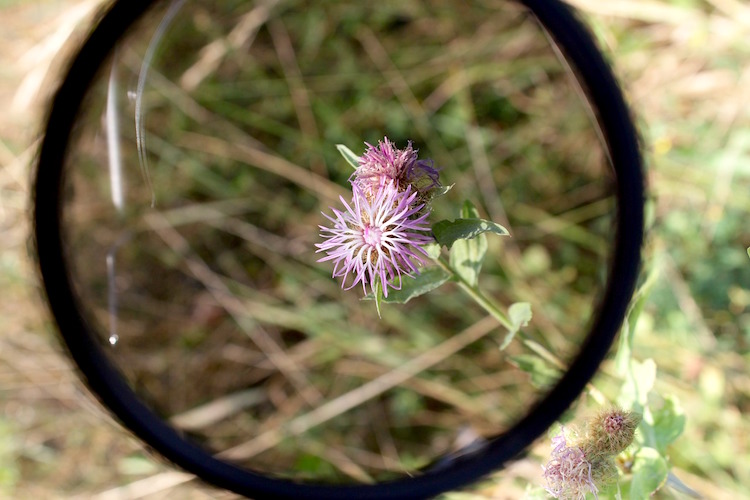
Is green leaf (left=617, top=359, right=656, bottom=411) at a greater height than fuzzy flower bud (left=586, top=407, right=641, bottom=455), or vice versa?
fuzzy flower bud (left=586, top=407, right=641, bottom=455)

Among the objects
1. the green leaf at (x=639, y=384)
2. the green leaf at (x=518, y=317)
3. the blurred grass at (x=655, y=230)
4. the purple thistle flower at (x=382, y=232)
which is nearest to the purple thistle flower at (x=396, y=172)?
the purple thistle flower at (x=382, y=232)

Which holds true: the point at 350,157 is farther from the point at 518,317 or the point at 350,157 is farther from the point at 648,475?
the point at 648,475

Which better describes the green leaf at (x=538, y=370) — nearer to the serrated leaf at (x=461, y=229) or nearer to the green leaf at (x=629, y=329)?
the green leaf at (x=629, y=329)

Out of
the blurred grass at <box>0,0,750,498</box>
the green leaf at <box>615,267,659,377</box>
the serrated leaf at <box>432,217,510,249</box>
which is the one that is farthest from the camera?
the blurred grass at <box>0,0,750,498</box>

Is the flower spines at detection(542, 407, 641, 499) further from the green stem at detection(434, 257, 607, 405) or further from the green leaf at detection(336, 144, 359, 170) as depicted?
the green leaf at detection(336, 144, 359, 170)

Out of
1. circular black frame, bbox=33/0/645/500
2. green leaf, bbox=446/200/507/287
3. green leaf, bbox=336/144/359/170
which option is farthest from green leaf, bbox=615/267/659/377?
green leaf, bbox=336/144/359/170

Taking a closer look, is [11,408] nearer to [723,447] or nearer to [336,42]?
[336,42]

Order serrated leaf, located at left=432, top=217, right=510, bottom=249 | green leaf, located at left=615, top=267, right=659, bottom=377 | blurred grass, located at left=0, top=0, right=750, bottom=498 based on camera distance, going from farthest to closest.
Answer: blurred grass, located at left=0, top=0, right=750, bottom=498 → green leaf, located at left=615, top=267, right=659, bottom=377 → serrated leaf, located at left=432, top=217, right=510, bottom=249
